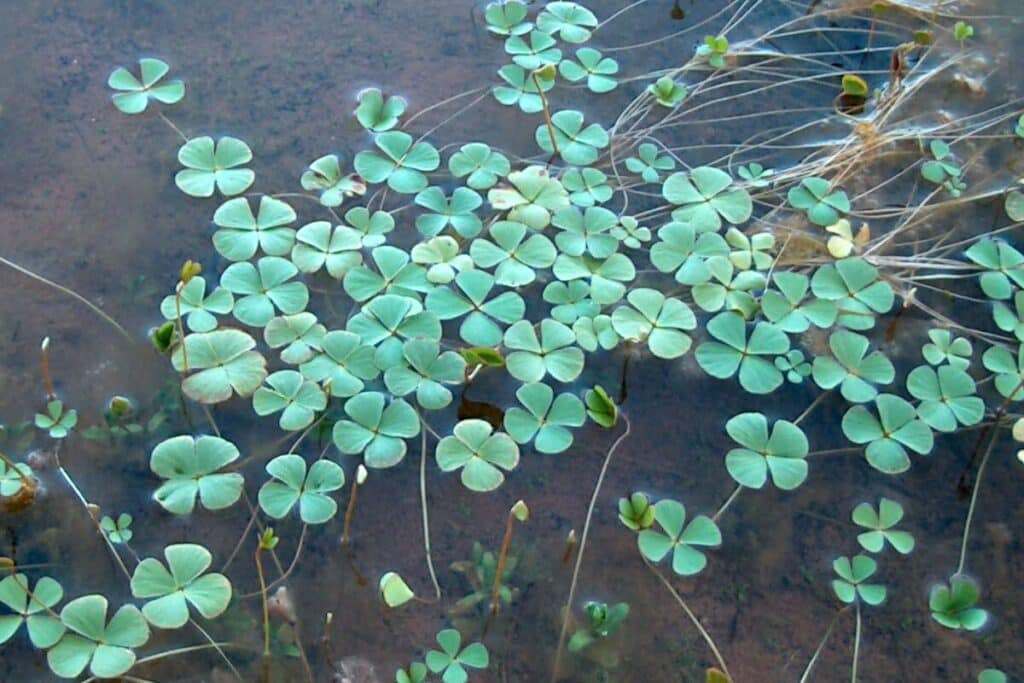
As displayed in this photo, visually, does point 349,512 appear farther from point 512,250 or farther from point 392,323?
point 512,250

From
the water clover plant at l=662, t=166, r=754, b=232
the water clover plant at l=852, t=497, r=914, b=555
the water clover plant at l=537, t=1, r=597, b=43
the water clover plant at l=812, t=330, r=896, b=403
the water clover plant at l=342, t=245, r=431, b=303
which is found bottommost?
the water clover plant at l=852, t=497, r=914, b=555

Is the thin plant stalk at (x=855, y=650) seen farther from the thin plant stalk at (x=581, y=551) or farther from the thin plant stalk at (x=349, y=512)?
the thin plant stalk at (x=349, y=512)

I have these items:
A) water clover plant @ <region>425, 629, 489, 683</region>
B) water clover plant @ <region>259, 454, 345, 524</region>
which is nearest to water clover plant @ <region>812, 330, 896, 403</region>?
water clover plant @ <region>425, 629, 489, 683</region>

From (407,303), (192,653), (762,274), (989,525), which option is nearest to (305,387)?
(407,303)

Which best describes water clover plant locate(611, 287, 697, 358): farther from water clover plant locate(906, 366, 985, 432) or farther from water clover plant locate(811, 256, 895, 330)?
water clover plant locate(906, 366, 985, 432)

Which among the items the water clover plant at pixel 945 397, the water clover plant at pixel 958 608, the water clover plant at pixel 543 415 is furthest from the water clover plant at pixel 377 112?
the water clover plant at pixel 958 608

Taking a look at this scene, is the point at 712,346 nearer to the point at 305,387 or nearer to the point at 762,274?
the point at 762,274

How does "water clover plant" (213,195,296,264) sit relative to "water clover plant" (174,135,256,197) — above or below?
below
